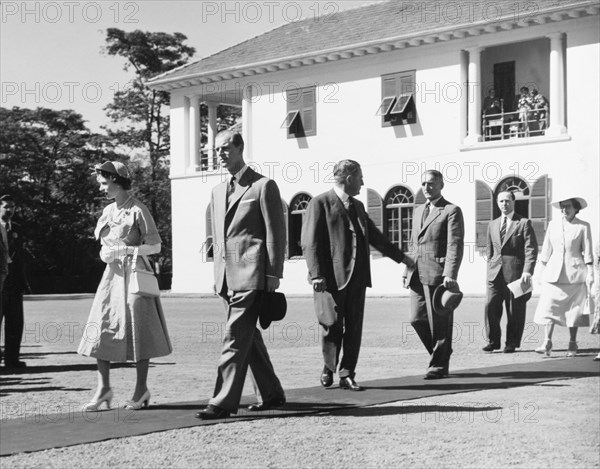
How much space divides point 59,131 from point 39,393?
45143 millimetres

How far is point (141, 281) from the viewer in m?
8.33

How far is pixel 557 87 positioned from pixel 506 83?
2.83m

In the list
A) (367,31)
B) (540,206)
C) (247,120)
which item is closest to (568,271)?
(540,206)

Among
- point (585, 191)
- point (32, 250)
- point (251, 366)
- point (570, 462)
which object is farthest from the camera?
point (32, 250)

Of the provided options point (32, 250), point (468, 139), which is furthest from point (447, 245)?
point (32, 250)

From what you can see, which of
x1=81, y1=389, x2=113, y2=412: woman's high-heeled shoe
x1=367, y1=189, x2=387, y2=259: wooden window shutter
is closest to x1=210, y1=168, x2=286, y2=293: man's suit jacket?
x1=81, y1=389, x2=113, y2=412: woman's high-heeled shoe

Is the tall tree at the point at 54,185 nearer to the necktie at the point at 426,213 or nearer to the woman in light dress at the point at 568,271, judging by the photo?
the woman in light dress at the point at 568,271

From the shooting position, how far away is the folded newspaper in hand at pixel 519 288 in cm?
1420

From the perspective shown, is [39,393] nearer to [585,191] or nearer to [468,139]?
[585,191]

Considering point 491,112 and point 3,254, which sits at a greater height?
point 491,112

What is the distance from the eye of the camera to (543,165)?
3206 cm

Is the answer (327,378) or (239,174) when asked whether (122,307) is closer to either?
(239,174)

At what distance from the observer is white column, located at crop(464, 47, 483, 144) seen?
33812 mm

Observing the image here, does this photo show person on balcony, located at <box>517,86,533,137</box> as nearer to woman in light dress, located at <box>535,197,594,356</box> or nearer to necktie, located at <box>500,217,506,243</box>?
necktie, located at <box>500,217,506,243</box>
